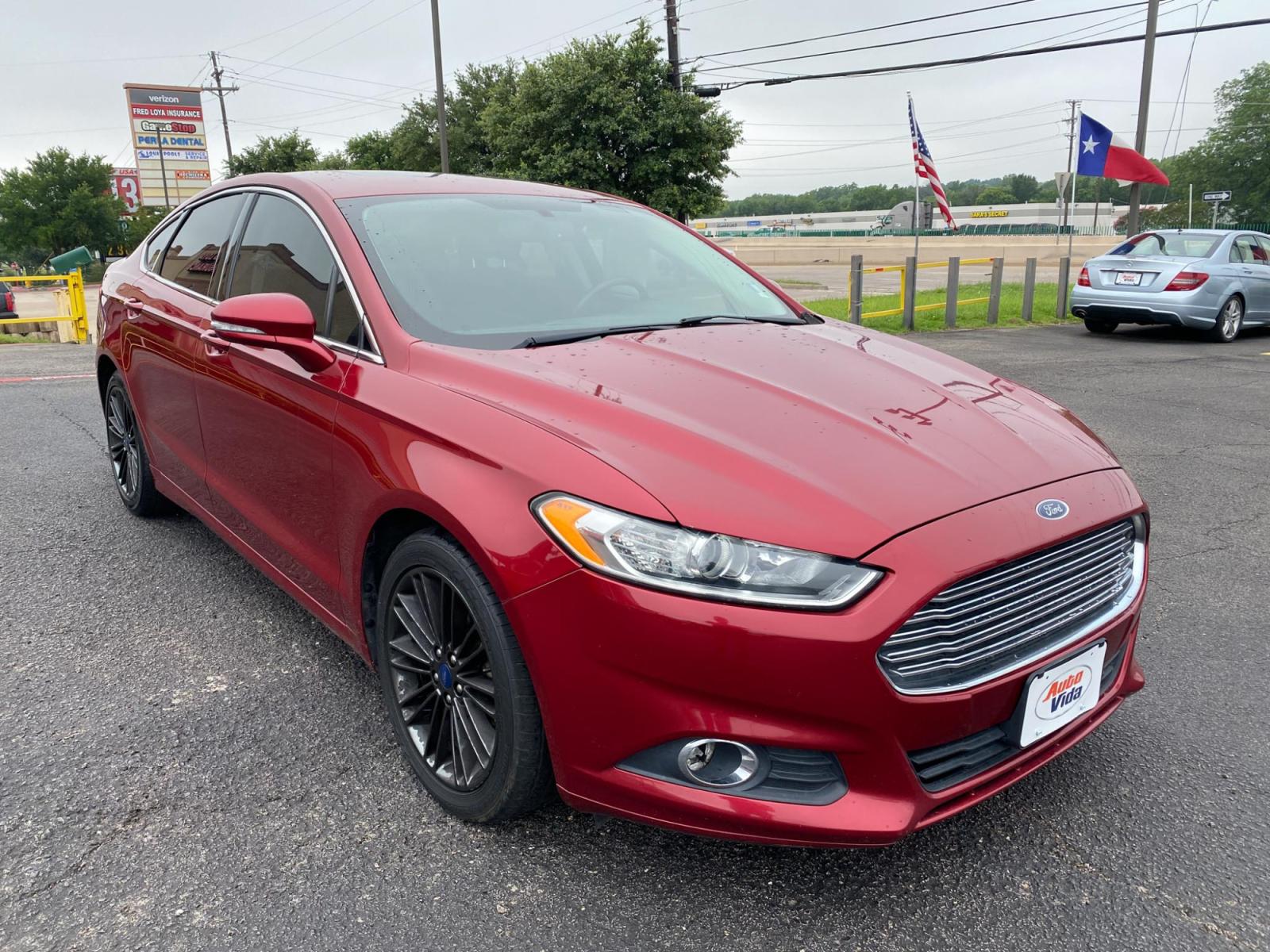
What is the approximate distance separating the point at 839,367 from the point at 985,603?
3.17ft

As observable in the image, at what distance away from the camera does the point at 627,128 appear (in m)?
22.7

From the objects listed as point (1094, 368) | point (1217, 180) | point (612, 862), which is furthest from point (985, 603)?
point (1217, 180)

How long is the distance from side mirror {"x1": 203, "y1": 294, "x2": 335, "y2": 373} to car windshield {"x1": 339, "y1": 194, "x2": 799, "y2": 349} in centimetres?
24

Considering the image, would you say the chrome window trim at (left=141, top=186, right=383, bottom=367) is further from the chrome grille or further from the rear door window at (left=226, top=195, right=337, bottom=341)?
the chrome grille

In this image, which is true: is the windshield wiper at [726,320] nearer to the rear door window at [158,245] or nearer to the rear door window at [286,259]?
the rear door window at [286,259]

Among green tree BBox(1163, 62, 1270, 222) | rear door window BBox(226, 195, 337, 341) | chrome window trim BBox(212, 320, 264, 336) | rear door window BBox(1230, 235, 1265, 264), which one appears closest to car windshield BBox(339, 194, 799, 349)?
rear door window BBox(226, 195, 337, 341)

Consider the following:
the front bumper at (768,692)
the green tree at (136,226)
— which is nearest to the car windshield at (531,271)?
the front bumper at (768,692)

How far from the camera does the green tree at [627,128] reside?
22.6m

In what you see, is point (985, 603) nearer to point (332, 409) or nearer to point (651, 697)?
point (651, 697)

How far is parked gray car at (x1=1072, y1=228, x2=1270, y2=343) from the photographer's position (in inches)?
469

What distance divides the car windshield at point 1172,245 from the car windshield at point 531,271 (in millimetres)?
11036

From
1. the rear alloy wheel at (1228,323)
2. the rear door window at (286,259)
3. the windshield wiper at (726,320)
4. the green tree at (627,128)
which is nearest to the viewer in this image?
the rear door window at (286,259)

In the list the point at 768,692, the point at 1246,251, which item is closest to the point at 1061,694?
the point at 768,692

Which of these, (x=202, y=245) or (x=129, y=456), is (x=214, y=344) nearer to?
(x=202, y=245)
